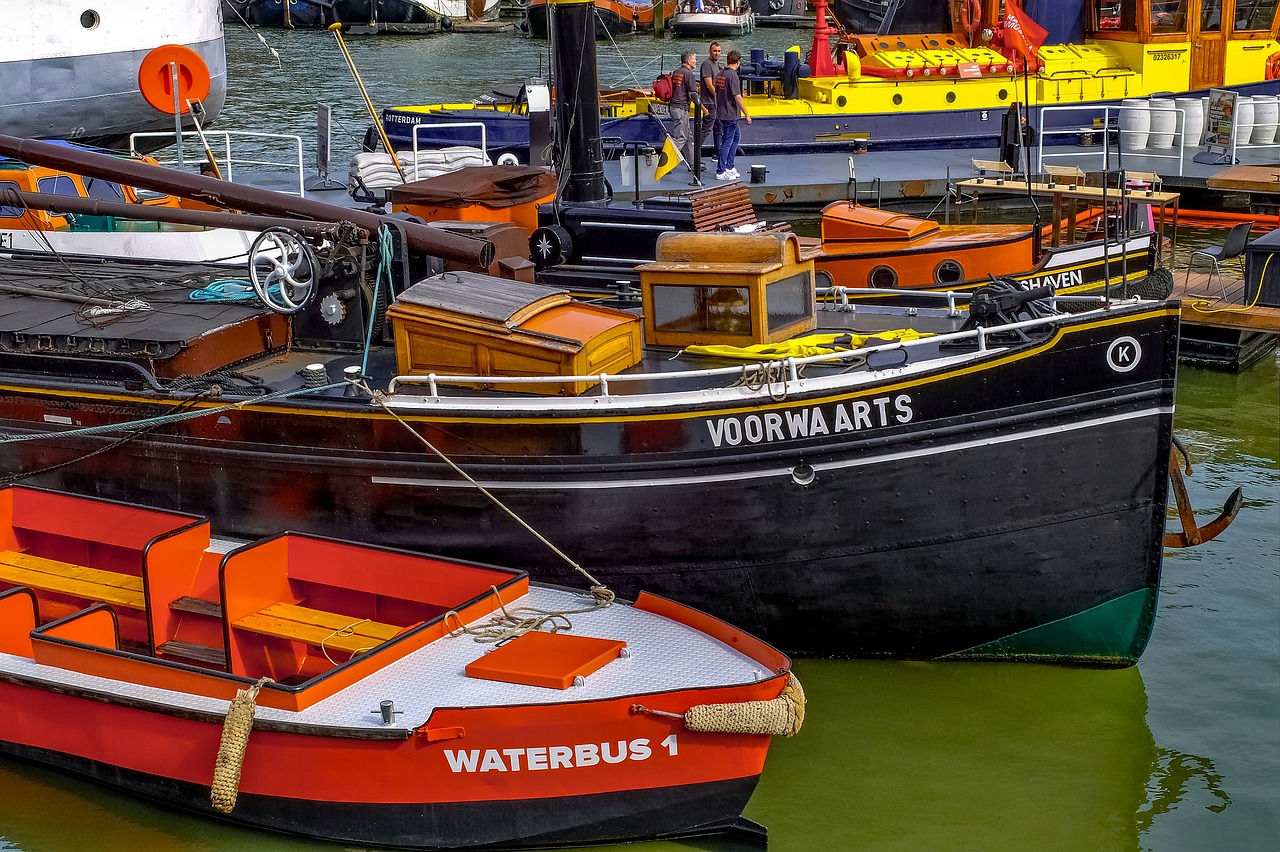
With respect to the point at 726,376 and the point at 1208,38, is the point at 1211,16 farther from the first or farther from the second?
the point at 726,376

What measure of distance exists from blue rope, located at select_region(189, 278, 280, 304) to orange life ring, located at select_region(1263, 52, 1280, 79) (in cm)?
2208

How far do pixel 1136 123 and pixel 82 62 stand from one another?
58.8 ft

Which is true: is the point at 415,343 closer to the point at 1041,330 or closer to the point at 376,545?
the point at 376,545

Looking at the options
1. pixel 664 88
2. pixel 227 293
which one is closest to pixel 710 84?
pixel 664 88

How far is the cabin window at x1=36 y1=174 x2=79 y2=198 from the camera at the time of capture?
14914 mm

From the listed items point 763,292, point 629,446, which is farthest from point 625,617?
point 763,292

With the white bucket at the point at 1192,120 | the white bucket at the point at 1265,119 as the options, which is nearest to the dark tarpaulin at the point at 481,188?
the white bucket at the point at 1192,120

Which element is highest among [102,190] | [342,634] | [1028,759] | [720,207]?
[102,190]

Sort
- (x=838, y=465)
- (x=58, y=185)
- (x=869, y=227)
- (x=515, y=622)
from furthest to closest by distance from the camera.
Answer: (x=869, y=227)
(x=58, y=185)
(x=838, y=465)
(x=515, y=622)

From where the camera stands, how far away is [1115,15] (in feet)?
87.5

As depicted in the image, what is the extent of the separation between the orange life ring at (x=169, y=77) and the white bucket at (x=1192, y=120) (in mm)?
16584

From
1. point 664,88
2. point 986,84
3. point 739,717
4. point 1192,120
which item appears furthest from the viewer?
point 986,84

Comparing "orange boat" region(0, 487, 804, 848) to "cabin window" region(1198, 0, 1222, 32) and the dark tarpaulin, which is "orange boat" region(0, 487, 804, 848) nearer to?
the dark tarpaulin

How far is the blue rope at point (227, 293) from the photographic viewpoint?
36.3 feet
